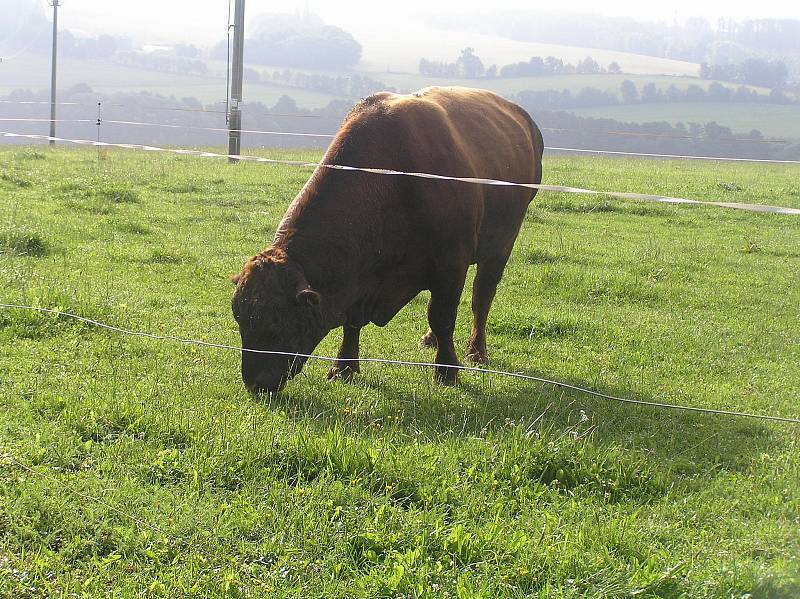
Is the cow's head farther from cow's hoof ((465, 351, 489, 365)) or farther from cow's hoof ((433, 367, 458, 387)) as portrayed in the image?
cow's hoof ((465, 351, 489, 365))

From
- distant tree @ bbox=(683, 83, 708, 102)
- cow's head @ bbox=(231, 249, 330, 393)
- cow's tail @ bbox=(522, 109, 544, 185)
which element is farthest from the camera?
distant tree @ bbox=(683, 83, 708, 102)

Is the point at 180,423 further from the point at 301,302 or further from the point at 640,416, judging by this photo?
the point at 640,416

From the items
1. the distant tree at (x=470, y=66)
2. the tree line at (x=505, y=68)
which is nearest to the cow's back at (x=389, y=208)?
the tree line at (x=505, y=68)

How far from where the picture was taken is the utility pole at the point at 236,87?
2253 centimetres

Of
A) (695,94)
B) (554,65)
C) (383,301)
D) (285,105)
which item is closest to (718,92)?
(695,94)

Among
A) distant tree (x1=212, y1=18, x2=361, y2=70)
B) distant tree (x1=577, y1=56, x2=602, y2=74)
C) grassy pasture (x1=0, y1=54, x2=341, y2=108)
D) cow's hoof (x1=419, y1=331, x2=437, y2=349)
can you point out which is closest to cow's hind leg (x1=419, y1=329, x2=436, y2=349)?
cow's hoof (x1=419, y1=331, x2=437, y2=349)

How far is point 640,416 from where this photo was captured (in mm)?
6410

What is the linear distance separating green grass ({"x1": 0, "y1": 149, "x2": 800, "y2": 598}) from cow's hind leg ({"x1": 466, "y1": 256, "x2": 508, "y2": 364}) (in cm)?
28

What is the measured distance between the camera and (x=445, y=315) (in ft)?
24.0

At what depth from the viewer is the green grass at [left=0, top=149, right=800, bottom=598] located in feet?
12.8

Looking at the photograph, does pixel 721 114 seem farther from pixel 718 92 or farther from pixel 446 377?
pixel 446 377

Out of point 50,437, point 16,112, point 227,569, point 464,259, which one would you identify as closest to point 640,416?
point 464,259

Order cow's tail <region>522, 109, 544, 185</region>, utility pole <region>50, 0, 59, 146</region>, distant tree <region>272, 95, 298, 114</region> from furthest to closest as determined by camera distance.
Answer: distant tree <region>272, 95, 298, 114</region>
utility pole <region>50, 0, 59, 146</region>
cow's tail <region>522, 109, 544, 185</region>

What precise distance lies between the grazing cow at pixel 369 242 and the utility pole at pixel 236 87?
1555 centimetres
